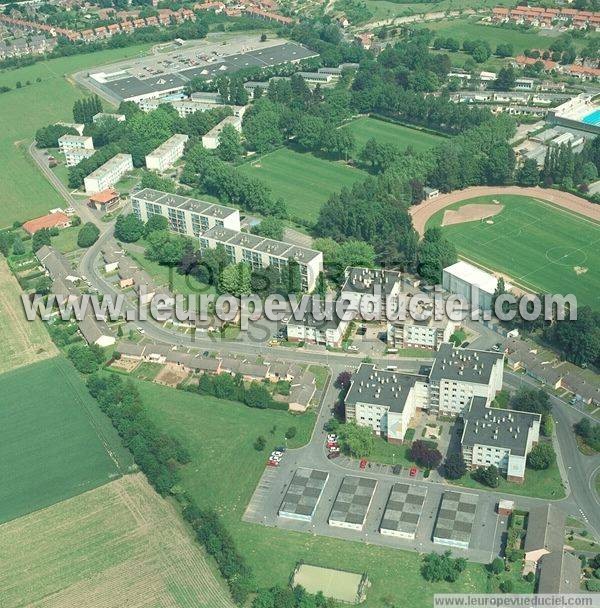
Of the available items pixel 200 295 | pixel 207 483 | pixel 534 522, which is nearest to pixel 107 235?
pixel 200 295

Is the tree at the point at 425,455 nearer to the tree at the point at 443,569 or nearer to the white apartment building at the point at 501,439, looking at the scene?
the white apartment building at the point at 501,439

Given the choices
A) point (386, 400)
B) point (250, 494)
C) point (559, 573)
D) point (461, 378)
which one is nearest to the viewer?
point (559, 573)

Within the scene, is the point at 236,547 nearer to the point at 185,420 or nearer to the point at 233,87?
the point at 185,420

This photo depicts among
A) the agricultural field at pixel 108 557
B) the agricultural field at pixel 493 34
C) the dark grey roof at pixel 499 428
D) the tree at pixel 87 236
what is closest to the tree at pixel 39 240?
the tree at pixel 87 236

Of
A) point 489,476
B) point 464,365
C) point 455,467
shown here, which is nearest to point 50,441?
point 455,467

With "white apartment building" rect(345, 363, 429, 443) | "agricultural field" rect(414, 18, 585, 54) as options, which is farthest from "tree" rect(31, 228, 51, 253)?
"agricultural field" rect(414, 18, 585, 54)

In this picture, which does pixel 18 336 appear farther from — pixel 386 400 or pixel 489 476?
pixel 489 476
